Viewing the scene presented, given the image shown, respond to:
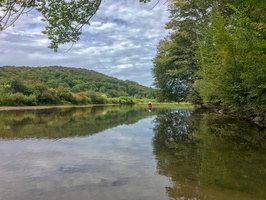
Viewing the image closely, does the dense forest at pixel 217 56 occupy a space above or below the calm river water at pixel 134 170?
above

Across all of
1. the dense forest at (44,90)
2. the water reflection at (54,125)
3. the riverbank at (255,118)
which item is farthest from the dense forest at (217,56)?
the dense forest at (44,90)

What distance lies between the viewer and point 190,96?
28.9 m

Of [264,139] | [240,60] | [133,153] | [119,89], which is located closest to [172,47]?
[240,60]

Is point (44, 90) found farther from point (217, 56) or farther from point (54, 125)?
point (217, 56)

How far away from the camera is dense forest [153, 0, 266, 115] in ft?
31.5

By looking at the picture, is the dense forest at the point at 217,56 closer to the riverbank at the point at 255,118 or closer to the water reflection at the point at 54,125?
the riverbank at the point at 255,118

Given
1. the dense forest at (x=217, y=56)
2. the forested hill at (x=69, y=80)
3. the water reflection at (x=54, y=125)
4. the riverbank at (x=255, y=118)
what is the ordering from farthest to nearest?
1. the forested hill at (x=69, y=80)
2. the riverbank at (x=255, y=118)
3. the water reflection at (x=54, y=125)
4. the dense forest at (x=217, y=56)

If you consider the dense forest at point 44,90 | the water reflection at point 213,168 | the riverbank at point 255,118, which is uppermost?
the dense forest at point 44,90

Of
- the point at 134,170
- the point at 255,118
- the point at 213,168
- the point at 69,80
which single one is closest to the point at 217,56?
the point at 255,118

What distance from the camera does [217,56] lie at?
13.0 m

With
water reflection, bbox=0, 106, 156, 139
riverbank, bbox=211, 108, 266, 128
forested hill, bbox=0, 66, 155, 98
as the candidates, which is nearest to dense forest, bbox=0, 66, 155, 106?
forested hill, bbox=0, 66, 155, 98

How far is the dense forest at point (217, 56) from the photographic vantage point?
378 inches

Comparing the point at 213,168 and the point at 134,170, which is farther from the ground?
the point at 213,168

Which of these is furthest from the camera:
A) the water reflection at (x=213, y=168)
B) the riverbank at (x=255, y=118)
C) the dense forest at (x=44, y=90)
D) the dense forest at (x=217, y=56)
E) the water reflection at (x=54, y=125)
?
the dense forest at (x=44, y=90)
